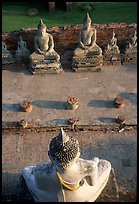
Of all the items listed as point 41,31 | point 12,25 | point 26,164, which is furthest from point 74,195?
point 12,25

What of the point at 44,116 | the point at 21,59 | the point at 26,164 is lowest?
the point at 26,164

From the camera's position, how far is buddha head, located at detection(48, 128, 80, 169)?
7312mm

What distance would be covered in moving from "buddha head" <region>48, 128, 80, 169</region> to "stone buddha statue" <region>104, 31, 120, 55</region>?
519 centimetres

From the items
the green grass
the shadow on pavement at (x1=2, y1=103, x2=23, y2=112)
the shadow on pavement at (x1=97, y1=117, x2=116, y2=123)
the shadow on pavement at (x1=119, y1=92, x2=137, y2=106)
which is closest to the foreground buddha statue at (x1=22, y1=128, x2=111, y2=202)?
the shadow on pavement at (x1=97, y1=117, x2=116, y2=123)

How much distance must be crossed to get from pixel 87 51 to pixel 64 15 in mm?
3209

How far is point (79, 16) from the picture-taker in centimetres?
1472

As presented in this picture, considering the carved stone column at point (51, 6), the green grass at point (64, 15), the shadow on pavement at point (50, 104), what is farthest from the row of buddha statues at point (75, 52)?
the carved stone column at point (51, 6)

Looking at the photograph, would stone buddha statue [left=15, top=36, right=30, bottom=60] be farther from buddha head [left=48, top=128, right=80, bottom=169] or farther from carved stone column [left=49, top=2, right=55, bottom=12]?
buddha head [left=48, top=128, right=80, bottom=169]

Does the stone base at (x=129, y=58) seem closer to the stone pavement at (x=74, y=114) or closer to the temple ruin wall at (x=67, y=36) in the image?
the stone pavement at (x=74, y=114)

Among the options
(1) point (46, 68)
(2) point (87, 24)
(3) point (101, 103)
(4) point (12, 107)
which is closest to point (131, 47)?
(2) point (87, 24)

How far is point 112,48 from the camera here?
480 inches

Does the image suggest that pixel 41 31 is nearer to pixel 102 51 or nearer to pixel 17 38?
pixel 17 38

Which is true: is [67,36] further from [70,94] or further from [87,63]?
[70,94]

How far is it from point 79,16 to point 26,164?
617cm
